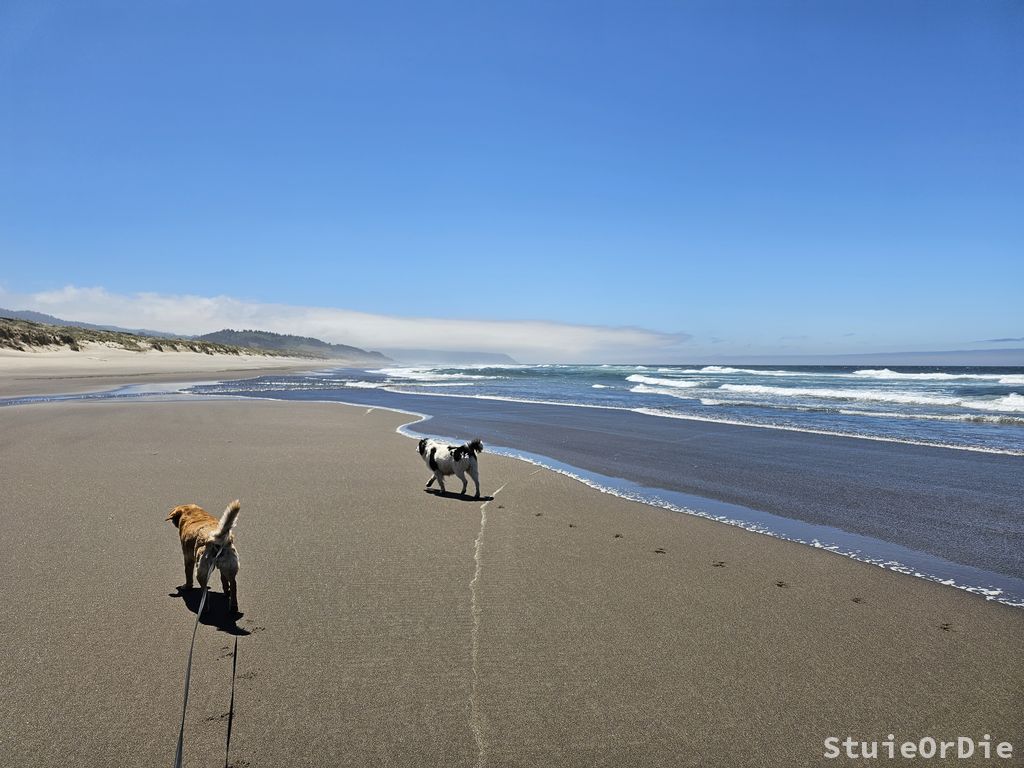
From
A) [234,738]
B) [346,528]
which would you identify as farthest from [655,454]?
[234,738]

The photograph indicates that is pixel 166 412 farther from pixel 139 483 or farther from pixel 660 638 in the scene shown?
pixel 660 638

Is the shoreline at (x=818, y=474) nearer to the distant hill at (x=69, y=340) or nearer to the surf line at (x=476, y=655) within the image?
the surf line at (x=476, y=655)

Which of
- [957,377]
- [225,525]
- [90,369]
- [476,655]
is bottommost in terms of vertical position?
[476,655]

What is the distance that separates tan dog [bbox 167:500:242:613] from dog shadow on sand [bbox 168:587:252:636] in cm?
5

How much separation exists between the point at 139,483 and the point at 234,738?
Answer: 252 inches

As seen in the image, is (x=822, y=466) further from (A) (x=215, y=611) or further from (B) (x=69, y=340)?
(B) (x=69, y=340)

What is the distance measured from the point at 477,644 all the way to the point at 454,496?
4.39 metres

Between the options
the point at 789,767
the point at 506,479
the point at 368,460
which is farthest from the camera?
the point at 368,460

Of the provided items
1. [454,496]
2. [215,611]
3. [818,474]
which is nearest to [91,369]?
[454,496]

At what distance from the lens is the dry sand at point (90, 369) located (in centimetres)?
2841

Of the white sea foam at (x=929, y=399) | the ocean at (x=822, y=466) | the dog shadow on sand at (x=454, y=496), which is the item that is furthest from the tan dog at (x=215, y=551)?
the white sea foam at (x=929, y=399)

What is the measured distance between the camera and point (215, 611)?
4.34 meters

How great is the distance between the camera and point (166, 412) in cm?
1691

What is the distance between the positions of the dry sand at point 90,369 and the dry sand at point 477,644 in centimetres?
2411
